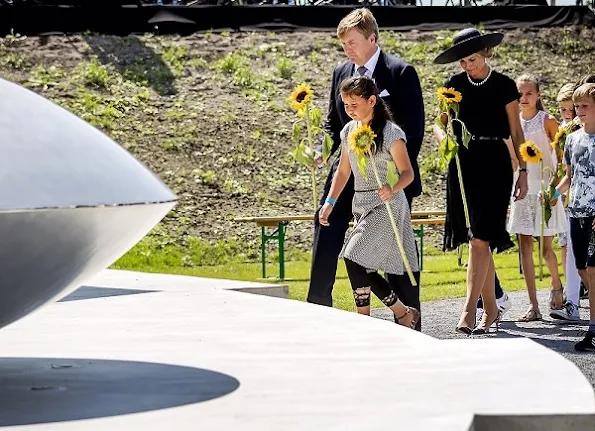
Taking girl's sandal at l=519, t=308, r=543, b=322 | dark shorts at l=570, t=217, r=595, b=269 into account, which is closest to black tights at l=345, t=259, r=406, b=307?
dark shorts at l=570, t=217, r=595, b=269

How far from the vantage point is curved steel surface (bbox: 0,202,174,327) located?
4.02 meters

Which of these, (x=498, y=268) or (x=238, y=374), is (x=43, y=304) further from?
(x=498, y=268)

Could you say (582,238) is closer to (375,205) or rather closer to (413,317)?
(413,317)

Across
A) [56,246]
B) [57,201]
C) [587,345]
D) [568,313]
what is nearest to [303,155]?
[587,345]

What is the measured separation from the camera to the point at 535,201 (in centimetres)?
1077

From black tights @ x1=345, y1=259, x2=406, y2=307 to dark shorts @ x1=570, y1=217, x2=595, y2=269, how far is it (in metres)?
1.58

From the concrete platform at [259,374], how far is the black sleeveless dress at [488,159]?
2.73m

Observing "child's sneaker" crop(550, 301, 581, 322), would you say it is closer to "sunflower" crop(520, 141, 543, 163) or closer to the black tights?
"sunflower" crop(520, 141, 543, 163)

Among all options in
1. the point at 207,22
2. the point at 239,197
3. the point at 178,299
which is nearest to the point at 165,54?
the point at 207,22

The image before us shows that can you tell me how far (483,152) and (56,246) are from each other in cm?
515

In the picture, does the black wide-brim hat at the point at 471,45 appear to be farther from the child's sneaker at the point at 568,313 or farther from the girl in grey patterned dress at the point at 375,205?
the child's sneaker at the point at 568,313

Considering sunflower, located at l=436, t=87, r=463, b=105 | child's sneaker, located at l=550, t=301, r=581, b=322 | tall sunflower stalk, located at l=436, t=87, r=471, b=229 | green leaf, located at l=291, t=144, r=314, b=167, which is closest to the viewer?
green leaf, located at l=291, t=144, r=314, b=167

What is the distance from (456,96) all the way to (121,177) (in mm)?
4825

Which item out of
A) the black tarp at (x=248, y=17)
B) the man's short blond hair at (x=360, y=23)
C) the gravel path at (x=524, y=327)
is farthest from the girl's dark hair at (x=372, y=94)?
the black tarp at (x=248, y=17)
